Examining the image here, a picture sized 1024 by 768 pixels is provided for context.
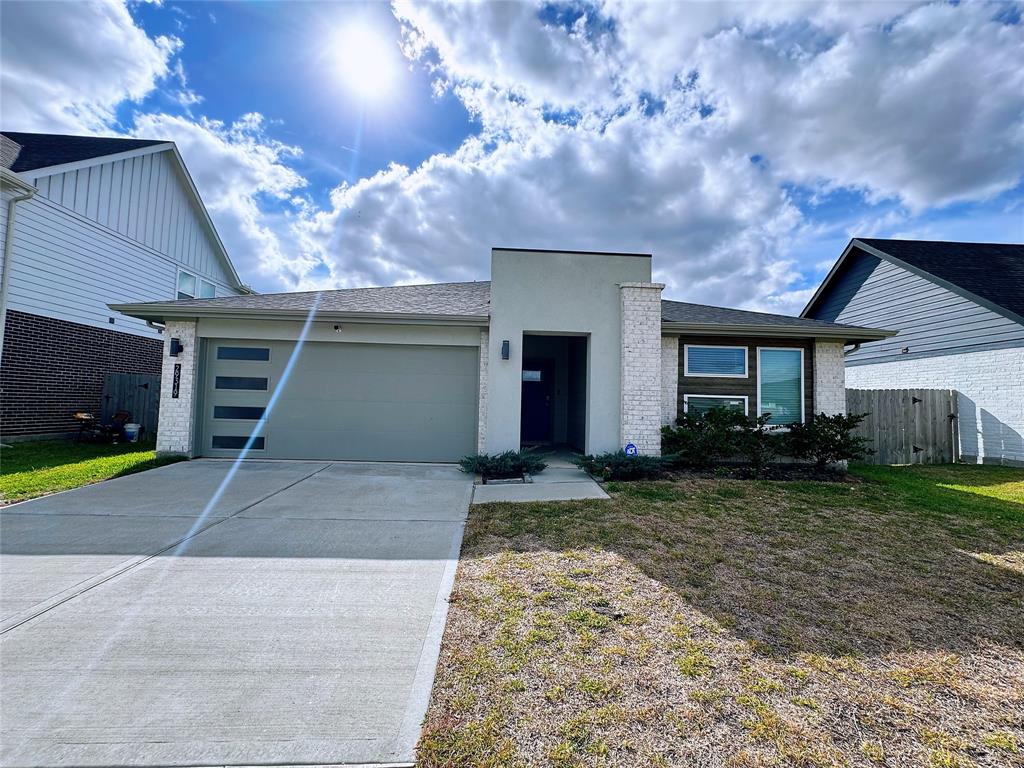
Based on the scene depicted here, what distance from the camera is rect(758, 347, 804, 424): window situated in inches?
356

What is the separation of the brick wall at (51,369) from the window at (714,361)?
47.0ft

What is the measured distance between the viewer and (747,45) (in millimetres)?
7820

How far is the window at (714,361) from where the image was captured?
8.98m

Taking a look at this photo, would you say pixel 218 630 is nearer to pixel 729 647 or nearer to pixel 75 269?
pixel 729 647

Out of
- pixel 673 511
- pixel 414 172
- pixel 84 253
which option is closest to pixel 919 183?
pixel 673 511

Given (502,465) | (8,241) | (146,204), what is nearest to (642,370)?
(502,465)

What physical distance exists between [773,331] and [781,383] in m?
1.18

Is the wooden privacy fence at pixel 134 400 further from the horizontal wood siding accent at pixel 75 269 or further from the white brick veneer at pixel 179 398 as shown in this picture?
the white brick veneer at pixel 179 398

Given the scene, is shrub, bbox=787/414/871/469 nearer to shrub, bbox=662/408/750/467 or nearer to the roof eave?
shrub, bbox=662/408/750/467

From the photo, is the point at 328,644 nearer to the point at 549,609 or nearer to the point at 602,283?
the point at 549,609

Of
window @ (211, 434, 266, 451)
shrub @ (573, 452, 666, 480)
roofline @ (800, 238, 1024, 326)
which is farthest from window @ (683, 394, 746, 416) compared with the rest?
window @ (211, 434, 266, 451)

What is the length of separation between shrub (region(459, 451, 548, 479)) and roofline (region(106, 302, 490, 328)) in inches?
102

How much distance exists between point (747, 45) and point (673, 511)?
814 cm

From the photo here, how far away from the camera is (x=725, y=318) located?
930cm
